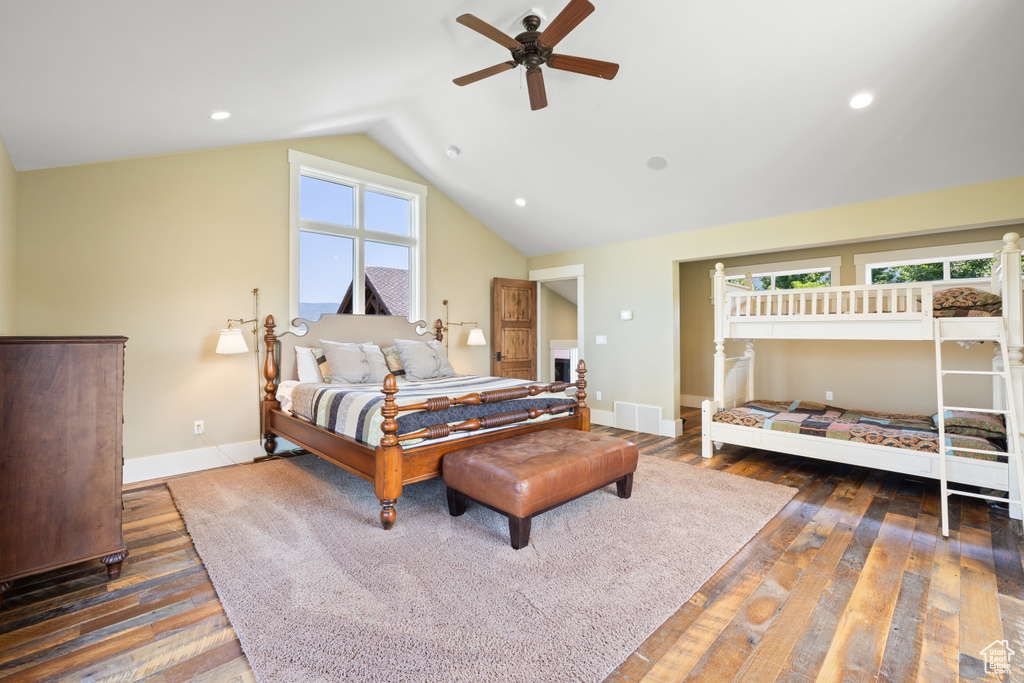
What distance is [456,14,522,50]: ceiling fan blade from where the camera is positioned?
2.36 m

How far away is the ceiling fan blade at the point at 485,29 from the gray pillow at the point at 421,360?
293 centimetres

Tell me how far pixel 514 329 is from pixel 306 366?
9.38 ft

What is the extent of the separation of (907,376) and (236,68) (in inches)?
270

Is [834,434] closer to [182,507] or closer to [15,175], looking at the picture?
[182,507]

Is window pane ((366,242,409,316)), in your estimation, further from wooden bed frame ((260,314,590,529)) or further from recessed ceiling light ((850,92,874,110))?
recessed ceiling light ((850,92,874,110))

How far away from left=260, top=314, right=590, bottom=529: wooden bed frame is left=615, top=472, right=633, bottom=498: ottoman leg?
2.43ft

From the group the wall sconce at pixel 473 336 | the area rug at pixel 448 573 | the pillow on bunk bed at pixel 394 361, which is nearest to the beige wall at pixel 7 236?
the area rug at pixel 448 573

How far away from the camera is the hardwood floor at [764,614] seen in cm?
153

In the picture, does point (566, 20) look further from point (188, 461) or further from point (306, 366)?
point (188, 461)

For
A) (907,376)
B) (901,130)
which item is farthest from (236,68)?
(907,376)

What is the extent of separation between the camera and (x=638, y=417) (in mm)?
5344

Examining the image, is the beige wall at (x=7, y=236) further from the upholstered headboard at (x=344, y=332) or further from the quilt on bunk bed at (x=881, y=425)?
the quilt on bunk bed at (x=881, y=425)

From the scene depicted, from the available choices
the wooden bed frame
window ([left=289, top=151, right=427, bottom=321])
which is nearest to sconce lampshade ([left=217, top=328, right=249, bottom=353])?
the wooden bed frame

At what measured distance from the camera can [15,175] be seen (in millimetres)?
3049
